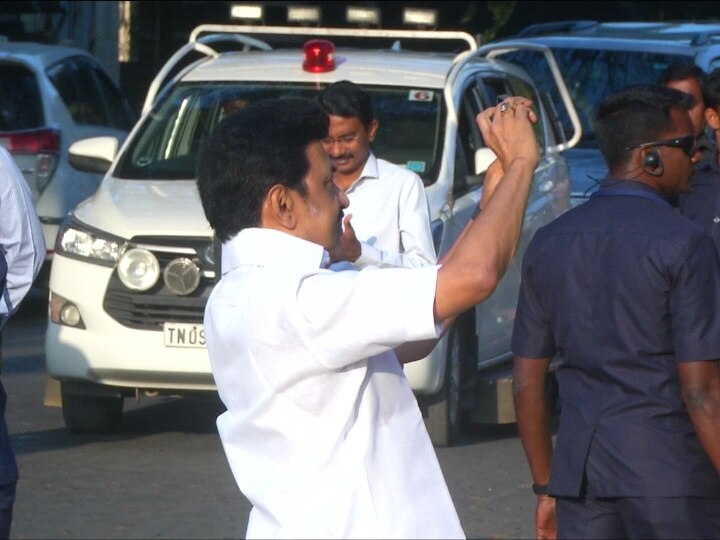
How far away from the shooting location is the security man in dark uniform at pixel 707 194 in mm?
4992

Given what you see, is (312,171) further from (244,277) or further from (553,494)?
(553,494)

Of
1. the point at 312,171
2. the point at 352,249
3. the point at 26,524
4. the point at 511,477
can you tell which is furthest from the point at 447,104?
the point at 312,171

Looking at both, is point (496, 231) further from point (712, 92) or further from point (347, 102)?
point (347, 102)

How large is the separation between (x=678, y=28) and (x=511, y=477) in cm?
622

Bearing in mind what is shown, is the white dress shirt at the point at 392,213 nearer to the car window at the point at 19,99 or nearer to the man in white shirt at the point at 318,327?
the man in white shirt at the point at 318,327

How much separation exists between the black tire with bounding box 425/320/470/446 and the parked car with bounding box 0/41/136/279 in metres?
4.54

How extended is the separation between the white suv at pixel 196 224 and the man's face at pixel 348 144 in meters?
1.88

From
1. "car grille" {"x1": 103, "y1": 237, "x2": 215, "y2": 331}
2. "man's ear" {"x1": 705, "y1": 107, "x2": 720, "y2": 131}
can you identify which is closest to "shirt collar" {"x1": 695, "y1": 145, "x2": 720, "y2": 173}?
"man's ear" {"x1": 705, "y1": 107, "x2": 720, "y2": 131}

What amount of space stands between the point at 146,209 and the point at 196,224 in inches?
12.7

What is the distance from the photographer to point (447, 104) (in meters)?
8.45

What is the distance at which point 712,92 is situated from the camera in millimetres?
5383

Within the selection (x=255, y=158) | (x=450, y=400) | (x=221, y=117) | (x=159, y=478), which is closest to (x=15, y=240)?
(x=255, y=158)

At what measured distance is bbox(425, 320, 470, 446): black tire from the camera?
26.5 ft

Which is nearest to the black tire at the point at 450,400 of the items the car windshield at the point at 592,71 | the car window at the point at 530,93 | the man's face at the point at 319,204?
the car window at the point at 530,93
